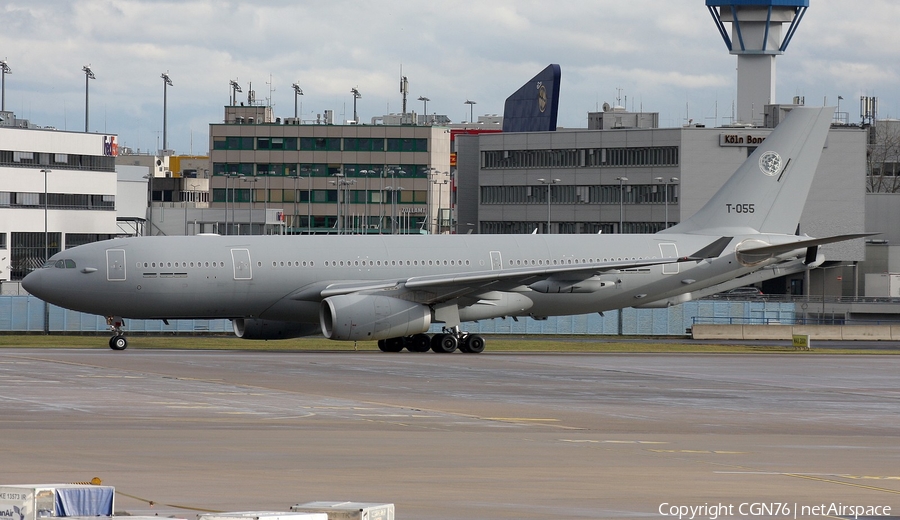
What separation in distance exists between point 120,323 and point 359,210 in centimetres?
10945

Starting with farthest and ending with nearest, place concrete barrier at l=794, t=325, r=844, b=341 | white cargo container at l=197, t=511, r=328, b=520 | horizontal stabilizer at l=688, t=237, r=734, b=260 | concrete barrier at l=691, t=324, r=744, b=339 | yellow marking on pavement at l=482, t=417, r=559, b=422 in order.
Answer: concrete barrier at l=794, t=325, r=844, b=341, concrete barrier at l=691, t=324, r=744, b=339, horizontal stabilizer at l=688, t=237, r=734, b=260, yellow marking on pavement at l=482, t=417, r=559, b=422, white cargo container at l=197, t=511, r=328, b=520

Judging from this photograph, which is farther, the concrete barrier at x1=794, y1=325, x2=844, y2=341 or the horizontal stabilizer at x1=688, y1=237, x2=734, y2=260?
the concrete barrier at x1=794, y1=325, x2=844, y2=341

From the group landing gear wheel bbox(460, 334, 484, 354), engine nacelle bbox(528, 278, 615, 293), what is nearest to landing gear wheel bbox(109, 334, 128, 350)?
landing gear wheel bbox(460, 334, 484, 354)

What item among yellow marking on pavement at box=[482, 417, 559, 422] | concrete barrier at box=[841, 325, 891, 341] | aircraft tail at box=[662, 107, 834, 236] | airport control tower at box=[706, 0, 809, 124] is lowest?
concrete barrier at box=[841, 325, 891, 341]

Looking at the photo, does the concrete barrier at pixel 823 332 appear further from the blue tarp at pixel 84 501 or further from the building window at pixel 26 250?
the building window at pixel 26 250

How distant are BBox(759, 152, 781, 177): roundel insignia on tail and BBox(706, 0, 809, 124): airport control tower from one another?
8627 cm

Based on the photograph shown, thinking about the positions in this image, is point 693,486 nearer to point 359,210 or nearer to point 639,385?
point 639,385

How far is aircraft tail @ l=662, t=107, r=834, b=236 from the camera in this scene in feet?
165

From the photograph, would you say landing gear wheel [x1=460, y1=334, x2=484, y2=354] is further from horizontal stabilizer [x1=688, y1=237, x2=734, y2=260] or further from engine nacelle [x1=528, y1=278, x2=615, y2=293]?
horizontal stabilizer [x1=688, y1=237, x2=734, y2=260]

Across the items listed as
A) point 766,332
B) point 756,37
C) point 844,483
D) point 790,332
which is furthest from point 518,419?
point 756,37

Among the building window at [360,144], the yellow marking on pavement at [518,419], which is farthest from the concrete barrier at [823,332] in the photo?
the building window at [360,144]

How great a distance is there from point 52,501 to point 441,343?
36465mm

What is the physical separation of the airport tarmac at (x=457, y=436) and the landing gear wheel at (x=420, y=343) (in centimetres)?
776

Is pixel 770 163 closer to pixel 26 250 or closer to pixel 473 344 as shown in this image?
pixel 473 344
